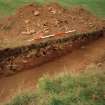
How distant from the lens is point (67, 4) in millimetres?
8891

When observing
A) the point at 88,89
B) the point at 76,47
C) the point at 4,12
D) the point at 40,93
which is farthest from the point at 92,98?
the point at 4,12

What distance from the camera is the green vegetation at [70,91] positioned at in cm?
616

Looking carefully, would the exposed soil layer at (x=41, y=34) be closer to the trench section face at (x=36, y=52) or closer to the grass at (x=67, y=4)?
the trench section face at (x=36, y=52)

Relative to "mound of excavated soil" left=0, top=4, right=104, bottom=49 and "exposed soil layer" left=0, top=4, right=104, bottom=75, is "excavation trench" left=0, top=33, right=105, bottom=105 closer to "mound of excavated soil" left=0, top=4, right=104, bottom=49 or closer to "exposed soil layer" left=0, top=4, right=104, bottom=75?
"exposed soil layer" left=0, top=4, right=104, bottom=75

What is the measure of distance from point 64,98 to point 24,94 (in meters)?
0.73

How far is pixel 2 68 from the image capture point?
789 cm

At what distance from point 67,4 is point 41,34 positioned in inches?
44.8

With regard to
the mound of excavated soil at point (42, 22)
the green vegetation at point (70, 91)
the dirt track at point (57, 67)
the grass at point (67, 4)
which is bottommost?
the dirt track at point (57, 67)

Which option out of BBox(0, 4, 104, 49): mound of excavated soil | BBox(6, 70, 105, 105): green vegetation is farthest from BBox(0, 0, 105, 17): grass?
BBox(6, 70, 105, 105): green vegetation

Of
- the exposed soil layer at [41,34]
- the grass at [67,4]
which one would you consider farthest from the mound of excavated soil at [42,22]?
the grass at [67,4]

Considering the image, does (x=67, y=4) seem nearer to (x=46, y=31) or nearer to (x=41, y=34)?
(x=46, y=31)

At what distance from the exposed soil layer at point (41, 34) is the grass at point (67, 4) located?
6.9 inches

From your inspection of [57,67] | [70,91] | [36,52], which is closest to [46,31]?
[36,52]

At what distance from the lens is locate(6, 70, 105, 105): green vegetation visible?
616 cm
